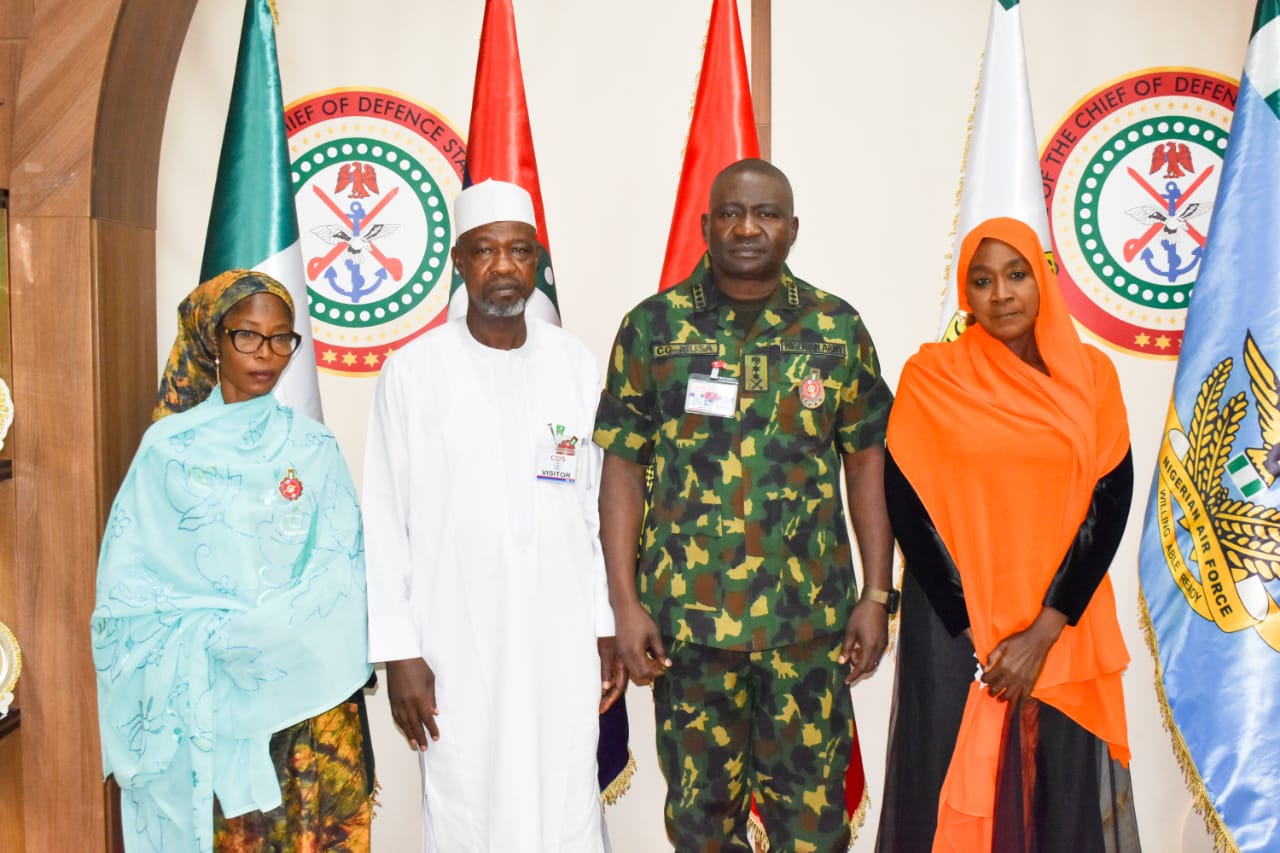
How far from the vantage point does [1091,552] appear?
2.00 m

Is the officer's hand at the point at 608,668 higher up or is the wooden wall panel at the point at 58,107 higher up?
the wooden wall panel at the point at 58,107

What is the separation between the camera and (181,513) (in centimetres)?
191

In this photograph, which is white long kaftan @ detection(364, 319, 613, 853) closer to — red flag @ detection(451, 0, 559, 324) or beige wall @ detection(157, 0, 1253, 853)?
red flag @ detection(451, 0, 559, 324)

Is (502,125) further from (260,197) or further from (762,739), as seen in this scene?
(762,739)

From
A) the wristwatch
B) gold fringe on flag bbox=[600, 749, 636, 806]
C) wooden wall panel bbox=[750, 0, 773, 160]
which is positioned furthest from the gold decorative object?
wooden wall panel bbox=[750, 0, 773, 160]

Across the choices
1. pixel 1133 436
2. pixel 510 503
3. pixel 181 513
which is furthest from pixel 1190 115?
pixel 181 513

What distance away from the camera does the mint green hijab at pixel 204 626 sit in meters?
1.89

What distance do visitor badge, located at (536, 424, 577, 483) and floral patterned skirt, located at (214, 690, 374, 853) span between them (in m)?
0.64

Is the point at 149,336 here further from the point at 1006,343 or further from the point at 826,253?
the point at 1006,343

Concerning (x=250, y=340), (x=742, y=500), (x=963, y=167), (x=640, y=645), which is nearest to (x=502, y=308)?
(x=250, y=340)

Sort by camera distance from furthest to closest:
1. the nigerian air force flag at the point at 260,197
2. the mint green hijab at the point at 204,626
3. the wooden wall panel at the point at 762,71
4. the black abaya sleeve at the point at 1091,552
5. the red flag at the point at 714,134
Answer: the wooden wall panel at the point at 762,71 → the red flag at the point at 714,134 → the nigerian air force flag at the point at 260,197 → the black abaya sleeve at the point at 1091,552 → the mint green hijab at the point at 204,626

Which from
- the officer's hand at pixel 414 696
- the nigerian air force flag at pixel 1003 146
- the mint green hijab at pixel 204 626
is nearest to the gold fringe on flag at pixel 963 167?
the nigerian air force flag at pixel 1003 146

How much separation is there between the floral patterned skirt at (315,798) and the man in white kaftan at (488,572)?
125 mm

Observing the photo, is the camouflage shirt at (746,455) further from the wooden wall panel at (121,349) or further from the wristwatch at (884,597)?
the wooden wall panel at (121,349)
